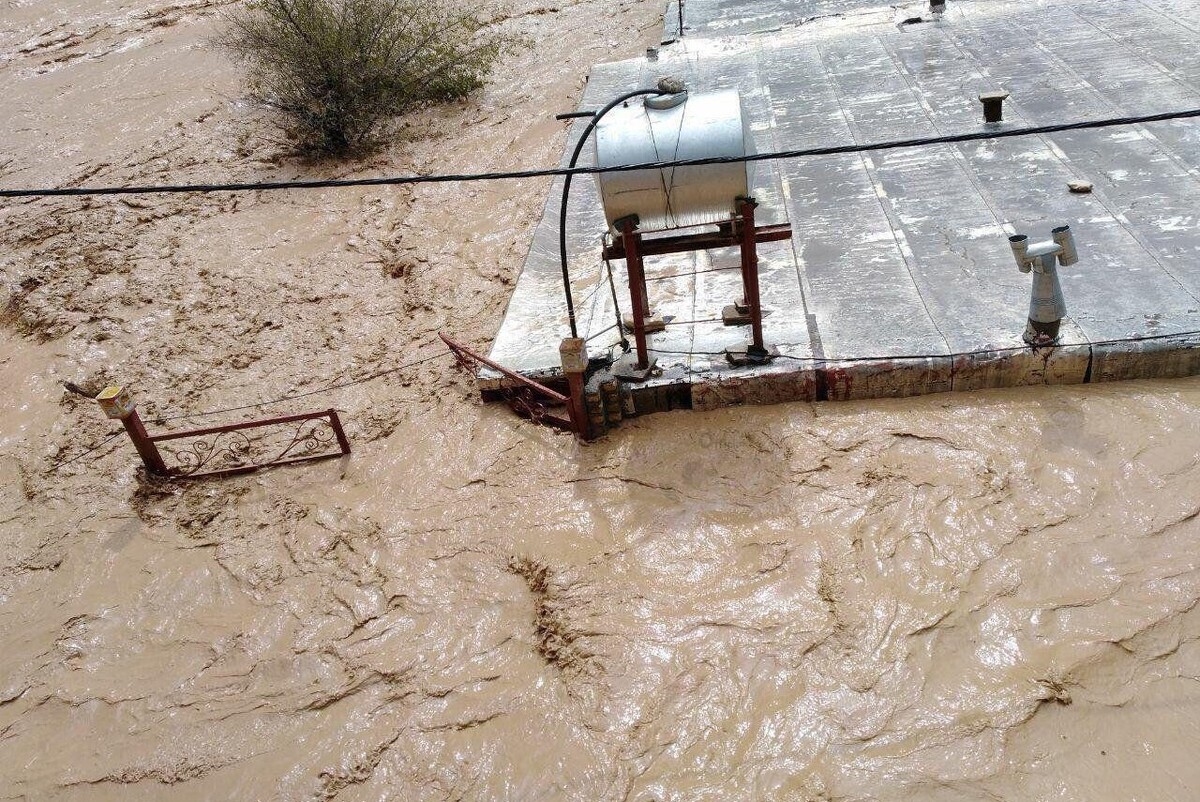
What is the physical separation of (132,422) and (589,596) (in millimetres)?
4473

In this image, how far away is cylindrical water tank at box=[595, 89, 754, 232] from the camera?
229 inches

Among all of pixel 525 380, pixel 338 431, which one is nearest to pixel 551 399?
pixel 525 380

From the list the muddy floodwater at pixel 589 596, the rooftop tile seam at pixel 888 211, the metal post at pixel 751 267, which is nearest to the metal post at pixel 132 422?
the muddy floodwater at pixel 589 596

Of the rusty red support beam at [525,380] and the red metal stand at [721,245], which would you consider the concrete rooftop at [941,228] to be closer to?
the rusty red support beam at [525,380]

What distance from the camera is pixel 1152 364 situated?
5.93 metres

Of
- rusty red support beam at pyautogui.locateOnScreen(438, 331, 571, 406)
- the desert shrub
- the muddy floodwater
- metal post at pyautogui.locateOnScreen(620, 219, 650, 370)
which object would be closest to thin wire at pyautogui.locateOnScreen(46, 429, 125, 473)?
the muddy floodwater

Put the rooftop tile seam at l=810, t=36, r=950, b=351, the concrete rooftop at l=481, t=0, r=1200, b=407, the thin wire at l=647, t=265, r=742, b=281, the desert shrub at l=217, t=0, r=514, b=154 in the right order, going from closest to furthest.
Result: the concrete rooftop at l=481, t=0, r=1200, b=407 → the rooftop tile seam at l=810, t=36, r=950, b=351 → the thin wire at l=647, t=265, r=742, b=281 → the desert shrub at l=217, t=0, r=514, b=154

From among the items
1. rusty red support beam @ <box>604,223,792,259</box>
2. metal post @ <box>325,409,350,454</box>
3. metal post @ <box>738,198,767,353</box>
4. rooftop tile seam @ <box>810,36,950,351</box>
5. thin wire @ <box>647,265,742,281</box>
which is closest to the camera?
metal post @ <box>738,198,767,353</box>

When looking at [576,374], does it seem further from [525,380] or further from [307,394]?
[307,394]

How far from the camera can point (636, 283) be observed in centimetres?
639

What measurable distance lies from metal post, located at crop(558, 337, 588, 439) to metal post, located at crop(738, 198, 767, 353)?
1403 millimetres

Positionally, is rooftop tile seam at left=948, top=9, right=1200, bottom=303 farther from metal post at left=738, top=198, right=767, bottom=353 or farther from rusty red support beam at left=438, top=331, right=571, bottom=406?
rusty red support beam at left=438, top=331, right=571, bottom=406

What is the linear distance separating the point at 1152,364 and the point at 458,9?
17.0 metres

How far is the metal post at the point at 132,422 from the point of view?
6.67 m
